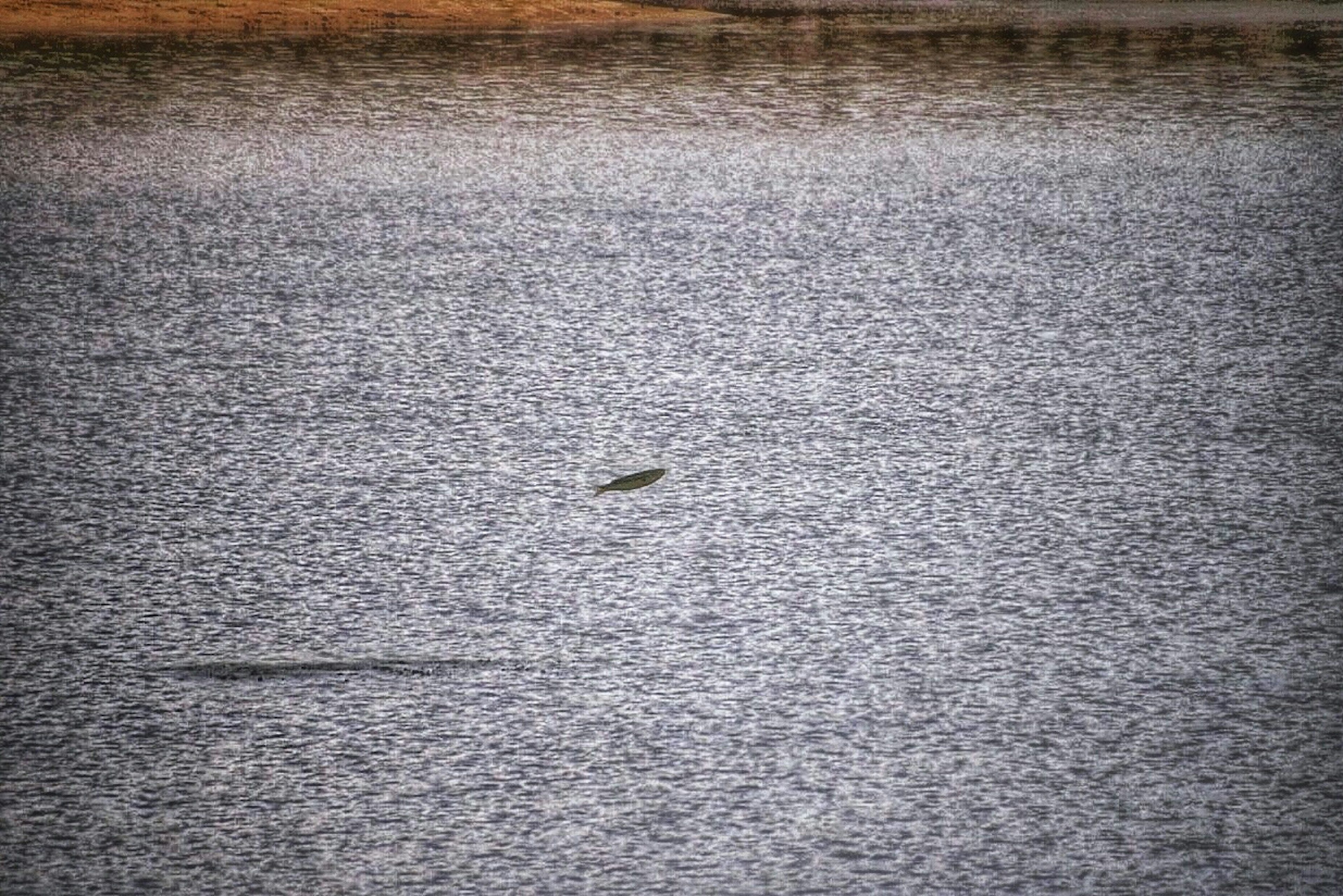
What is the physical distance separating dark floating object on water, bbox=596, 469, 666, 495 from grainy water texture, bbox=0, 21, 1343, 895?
1.4 inches

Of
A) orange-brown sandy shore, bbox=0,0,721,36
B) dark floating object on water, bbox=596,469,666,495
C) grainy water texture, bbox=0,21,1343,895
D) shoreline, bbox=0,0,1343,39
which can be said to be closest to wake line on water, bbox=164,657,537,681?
grainy water texture, bbox=0,21,1343,895

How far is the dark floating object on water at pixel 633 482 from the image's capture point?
153 inches

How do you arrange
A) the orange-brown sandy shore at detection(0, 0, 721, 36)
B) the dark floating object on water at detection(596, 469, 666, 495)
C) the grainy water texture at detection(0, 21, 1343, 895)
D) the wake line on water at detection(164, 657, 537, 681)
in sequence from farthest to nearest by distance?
the orange-brown sandy shore at detection(0, 0, 721, 36), the dark floating object on water at detection(596, 469, 666, 495), the wake line on water at detection(164, 657, 537, 681), the grainy water texture at detection(0, 21, 1343, 895)

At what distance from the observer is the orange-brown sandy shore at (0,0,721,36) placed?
12.9 metres

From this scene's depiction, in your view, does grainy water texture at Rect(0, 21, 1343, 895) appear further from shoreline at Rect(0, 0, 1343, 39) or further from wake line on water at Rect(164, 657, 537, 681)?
shoreline at Rect(0, 0, 1343, 39)

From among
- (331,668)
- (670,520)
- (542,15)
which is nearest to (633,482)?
(670,520)

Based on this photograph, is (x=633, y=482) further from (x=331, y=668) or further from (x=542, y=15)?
(x=542, y=15)

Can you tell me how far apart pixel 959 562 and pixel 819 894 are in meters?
1.29

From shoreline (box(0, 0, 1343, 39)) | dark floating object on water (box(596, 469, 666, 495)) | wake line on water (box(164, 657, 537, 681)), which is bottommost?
dark floating object on water (box(596, 469, 666, 495))

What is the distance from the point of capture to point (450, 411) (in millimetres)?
4422

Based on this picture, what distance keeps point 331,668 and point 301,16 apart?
37.5ft

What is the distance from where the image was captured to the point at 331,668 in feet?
9.70

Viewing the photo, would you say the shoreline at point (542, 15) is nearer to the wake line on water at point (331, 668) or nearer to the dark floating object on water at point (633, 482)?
the dark floating object on water at point (633, 482)

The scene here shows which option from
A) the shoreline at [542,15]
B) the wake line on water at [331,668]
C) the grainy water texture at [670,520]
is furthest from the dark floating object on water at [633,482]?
the shoreline at [542,15]
